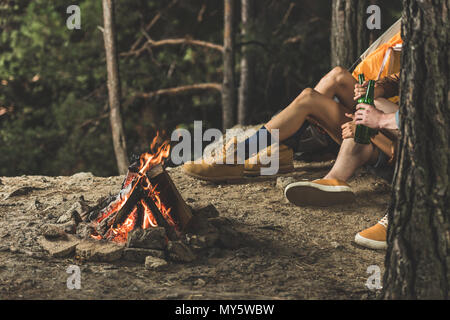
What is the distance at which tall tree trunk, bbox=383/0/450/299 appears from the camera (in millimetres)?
2209

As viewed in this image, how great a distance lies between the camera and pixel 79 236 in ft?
10.7

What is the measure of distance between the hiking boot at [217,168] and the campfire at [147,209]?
1061 mm

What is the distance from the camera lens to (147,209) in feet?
10.7

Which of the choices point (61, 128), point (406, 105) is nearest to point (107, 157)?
point (61, 128)

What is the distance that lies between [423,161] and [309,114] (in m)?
1.86

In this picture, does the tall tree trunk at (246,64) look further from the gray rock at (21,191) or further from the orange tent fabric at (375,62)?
the gray rock at (21,191)

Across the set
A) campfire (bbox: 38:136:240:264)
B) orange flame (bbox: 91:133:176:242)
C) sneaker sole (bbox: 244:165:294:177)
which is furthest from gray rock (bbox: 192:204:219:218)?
sneaker sole (bbox: 244:165:294:177)

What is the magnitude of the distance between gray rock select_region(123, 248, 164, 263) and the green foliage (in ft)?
18.1

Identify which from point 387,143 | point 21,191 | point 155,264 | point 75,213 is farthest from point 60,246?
point 387,143

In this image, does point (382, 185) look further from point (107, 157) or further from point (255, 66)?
point (107, 157)

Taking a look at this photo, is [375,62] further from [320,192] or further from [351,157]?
[320,192]

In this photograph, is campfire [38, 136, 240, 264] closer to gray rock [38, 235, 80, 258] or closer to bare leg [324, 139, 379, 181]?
gray rock [38, 235, 80, 258]

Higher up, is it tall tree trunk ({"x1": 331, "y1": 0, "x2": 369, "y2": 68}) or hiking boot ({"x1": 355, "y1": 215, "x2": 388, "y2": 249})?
tall tree trunk ({"x1": 331, "y1": 0, "x2": 369, "y2": 68})

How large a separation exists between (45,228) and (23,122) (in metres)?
6.42
